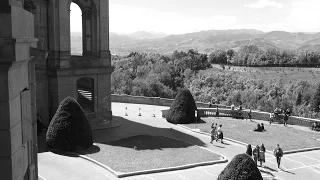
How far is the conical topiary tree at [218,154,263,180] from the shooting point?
632 inches

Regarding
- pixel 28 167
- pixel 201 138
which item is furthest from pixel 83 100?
pixel 28 167

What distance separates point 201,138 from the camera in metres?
29.3

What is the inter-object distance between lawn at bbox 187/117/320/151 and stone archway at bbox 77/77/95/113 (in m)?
8.87

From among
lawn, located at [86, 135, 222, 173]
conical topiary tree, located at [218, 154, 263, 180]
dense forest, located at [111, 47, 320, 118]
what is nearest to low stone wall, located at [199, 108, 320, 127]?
lawn, located at [86, 135, 222, 173]

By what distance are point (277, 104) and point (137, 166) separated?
52.3 meters

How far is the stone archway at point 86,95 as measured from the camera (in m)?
33.1

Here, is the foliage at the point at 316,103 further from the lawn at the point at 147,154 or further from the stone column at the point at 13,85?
the stone column at the point at 13,85

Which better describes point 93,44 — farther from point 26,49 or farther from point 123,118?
point 26,49

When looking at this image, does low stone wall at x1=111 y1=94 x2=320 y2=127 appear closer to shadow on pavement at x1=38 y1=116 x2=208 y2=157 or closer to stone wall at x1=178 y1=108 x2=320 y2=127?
stone wall at x1=178 y1=108 x2=320 y2=127

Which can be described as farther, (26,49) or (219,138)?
(219,138)

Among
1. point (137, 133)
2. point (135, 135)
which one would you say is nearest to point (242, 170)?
point (135, 135)

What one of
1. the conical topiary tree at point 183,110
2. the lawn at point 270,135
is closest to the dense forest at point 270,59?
the lawn at point 270,135

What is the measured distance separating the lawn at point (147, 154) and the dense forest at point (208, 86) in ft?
94.4

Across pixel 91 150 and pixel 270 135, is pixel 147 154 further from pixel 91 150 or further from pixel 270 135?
pixel 270 135
